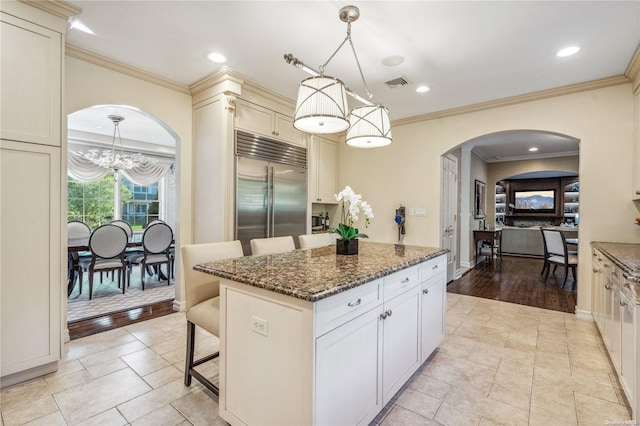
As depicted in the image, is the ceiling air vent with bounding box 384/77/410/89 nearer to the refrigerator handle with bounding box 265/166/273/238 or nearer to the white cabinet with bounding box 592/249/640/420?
the refrigerator handle with bounding box 265/166/273/238

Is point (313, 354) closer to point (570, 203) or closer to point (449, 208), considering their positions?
point (449, 208)

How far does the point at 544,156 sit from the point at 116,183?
10.2 meters

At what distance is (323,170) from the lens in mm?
5113

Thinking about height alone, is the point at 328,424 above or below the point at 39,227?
below

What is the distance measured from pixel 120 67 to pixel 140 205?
15.5 feet

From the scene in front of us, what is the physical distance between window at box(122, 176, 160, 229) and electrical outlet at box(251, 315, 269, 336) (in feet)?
21.7

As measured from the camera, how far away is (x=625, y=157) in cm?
329

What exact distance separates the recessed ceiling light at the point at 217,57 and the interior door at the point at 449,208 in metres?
3.37

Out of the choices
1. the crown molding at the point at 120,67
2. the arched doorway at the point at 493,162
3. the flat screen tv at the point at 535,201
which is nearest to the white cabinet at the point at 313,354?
the crown molding at the point at 120,67

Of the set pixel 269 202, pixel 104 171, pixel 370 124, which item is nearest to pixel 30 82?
pixel 269 202

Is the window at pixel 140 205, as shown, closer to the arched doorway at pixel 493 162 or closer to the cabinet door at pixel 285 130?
the cabinet door at pixel 285 130

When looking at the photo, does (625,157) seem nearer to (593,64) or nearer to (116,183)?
(593,64)

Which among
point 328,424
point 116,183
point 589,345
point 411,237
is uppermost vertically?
point 116,183

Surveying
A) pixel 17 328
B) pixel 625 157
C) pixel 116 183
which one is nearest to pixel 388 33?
pixel 625 157
